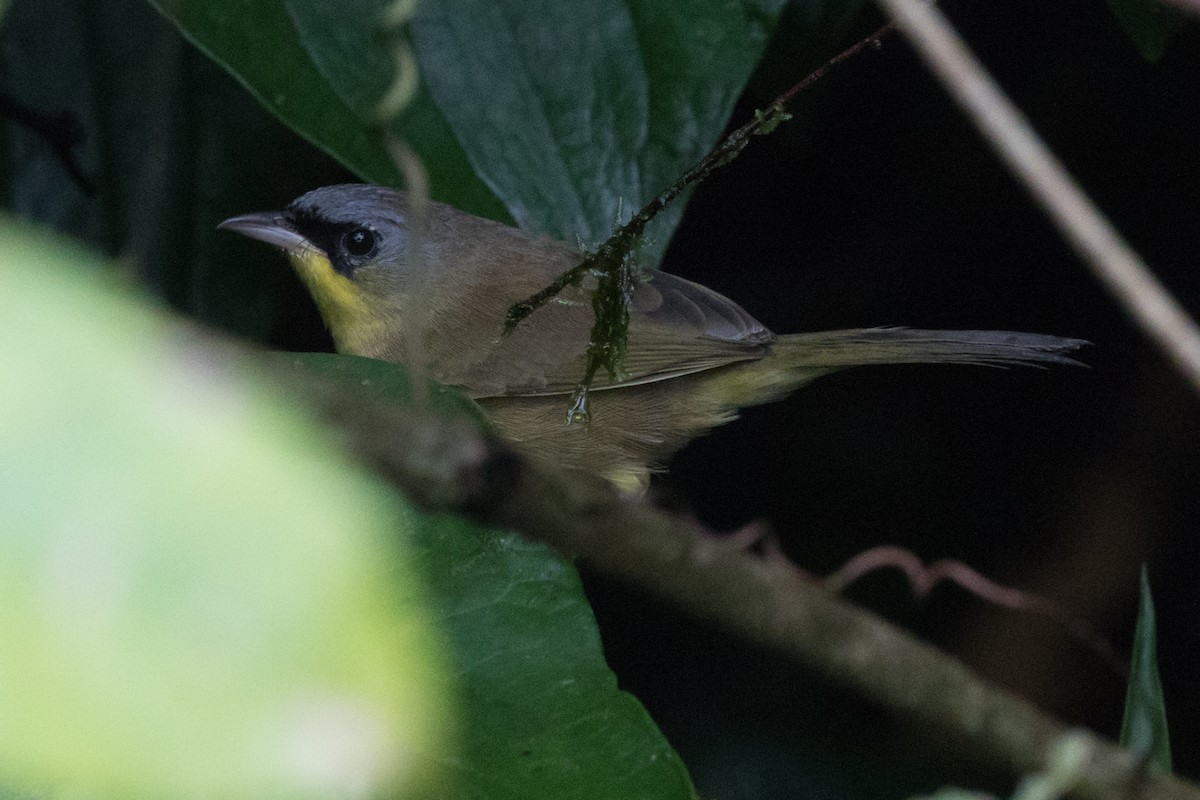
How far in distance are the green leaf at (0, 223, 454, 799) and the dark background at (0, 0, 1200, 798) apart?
1244 millimetres

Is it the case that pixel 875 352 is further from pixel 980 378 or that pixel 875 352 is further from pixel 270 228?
pixel 270 228

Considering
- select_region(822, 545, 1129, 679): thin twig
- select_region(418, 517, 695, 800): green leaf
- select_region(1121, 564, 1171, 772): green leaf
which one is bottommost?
select_region(1121, 564, 1171, 772): green leaf

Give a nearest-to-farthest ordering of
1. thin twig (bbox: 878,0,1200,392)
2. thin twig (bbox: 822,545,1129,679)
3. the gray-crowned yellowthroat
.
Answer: thin twig (bbox: 878,0,1200,392), thin twig (bbox: 822,545,1129,679), the gray-crowned yellowthroat

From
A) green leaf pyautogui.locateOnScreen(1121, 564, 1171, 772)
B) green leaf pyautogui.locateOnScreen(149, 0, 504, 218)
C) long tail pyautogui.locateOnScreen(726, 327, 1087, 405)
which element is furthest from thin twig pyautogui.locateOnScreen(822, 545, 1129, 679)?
green leaf pyautogui.locateOnScreen(149, 0, 504, 218)

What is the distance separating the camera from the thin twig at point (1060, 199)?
952 mm

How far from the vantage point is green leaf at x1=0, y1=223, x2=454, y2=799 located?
811 mm

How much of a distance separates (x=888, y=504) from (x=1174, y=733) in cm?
81

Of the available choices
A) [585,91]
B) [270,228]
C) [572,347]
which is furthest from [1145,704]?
[270,228]

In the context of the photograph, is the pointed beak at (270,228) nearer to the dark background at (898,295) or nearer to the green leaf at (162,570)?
the dark background at (898,295)

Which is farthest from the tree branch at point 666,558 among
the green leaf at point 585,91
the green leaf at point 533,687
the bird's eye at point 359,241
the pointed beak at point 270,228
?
the bird's eye at point 359,241

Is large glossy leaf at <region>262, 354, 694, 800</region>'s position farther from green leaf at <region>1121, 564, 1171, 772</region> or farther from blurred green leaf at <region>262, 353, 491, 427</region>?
green leaf at <region>1121, 564, 1171, 772</region>

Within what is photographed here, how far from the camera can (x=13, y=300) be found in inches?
35.1

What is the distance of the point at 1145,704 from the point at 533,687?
2.55ft

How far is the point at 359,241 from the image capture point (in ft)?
Result: 9.16
